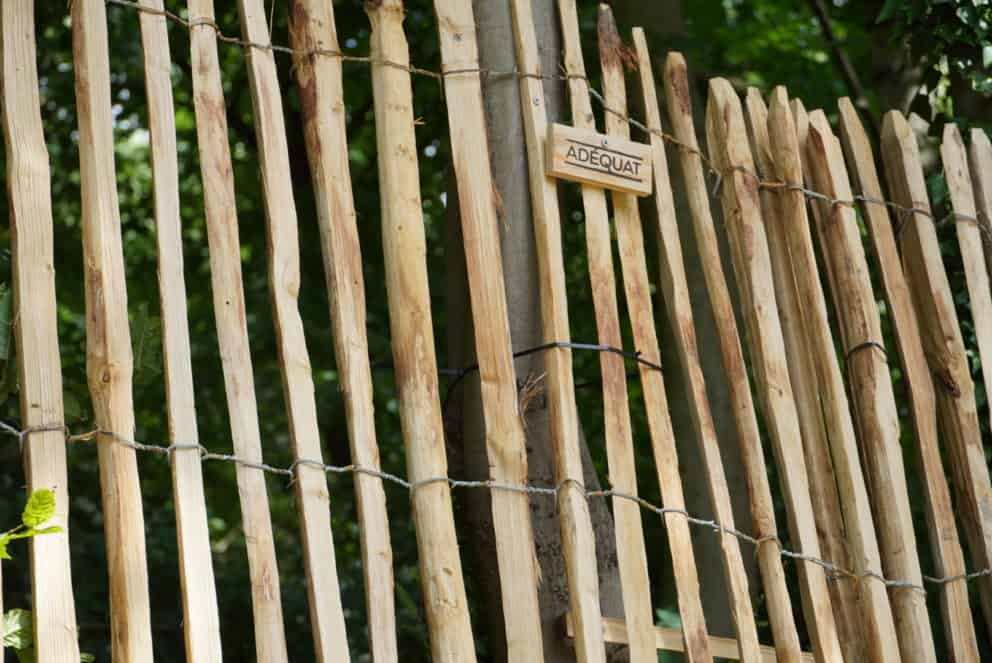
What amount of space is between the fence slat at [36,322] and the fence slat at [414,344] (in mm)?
569

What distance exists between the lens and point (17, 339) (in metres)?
1.91

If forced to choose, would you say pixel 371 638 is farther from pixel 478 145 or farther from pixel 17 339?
pixel 478 145

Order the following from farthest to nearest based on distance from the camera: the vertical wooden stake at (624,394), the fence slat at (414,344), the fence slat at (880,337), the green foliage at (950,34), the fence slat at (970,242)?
the green foliage at (950,34)
the fence slat at (970,242)
the fence slat at (880,337)
the vertical wooden stake at (624,394)
the fence slat at (414,344)

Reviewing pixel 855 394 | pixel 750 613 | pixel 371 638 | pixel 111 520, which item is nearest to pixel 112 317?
pixel 111 520

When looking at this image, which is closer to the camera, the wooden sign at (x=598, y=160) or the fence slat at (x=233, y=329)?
the fence slat at (x=233, y=329)

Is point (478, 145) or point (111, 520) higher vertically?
point (478, 145)

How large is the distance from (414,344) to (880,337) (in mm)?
1125

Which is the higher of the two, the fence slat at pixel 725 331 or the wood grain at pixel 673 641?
the fence slat at pixel 725 331

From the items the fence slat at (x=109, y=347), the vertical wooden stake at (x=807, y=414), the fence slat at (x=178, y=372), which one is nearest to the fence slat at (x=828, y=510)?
the vertical wooden stake at (x=807, y=414)

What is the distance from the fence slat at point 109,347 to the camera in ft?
6.16

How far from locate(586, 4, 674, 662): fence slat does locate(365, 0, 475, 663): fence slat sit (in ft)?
1.00

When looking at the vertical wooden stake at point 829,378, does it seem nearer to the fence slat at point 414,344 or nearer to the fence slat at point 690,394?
the fence slat at point 690,394

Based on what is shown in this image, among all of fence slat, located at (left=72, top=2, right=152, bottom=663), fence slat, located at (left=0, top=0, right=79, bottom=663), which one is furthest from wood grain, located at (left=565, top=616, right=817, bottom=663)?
fence slat, located at (left=0, top=0, right=79, bottom=663)

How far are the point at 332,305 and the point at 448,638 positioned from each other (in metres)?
0.57
